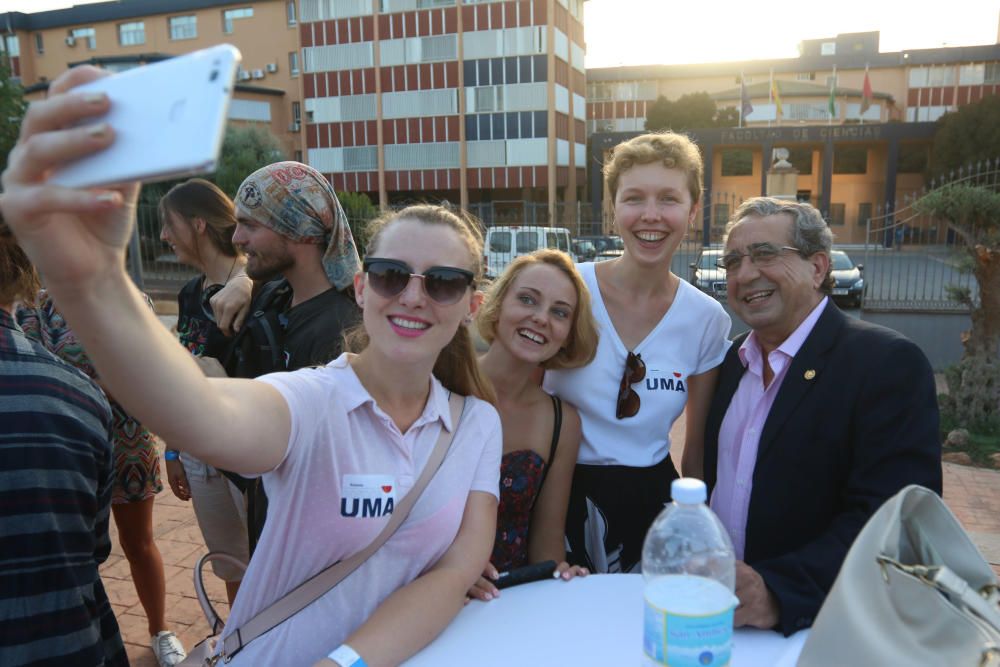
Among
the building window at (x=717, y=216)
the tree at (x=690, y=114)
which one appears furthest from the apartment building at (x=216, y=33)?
the building window at (x=717, y=216)

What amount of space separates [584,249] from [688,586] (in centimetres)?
1252

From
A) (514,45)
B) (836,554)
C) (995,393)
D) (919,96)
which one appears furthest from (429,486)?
(919,96)

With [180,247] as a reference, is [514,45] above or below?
above

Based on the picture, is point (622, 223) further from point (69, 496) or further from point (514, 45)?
point (514, 45)

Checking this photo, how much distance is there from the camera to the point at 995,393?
7238 mm

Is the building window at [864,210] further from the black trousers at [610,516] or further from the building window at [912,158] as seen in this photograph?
the black trousers at [610,516]

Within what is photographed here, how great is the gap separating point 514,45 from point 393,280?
120ft

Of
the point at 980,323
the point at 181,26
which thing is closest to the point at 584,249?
the point at 980,323

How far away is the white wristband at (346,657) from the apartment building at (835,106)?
116 feet

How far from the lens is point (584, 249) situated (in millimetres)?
13680

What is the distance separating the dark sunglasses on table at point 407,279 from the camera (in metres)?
1.72

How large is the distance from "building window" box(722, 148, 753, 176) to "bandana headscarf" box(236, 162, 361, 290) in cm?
4555

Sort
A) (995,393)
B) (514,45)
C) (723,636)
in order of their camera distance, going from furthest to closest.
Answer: (514,45) < (995,393) < (723,636)

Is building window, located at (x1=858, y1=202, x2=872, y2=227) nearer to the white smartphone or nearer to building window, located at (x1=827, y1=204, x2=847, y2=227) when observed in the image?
building window, located at (x1=827, y1=204, x2=847, y2=227)
